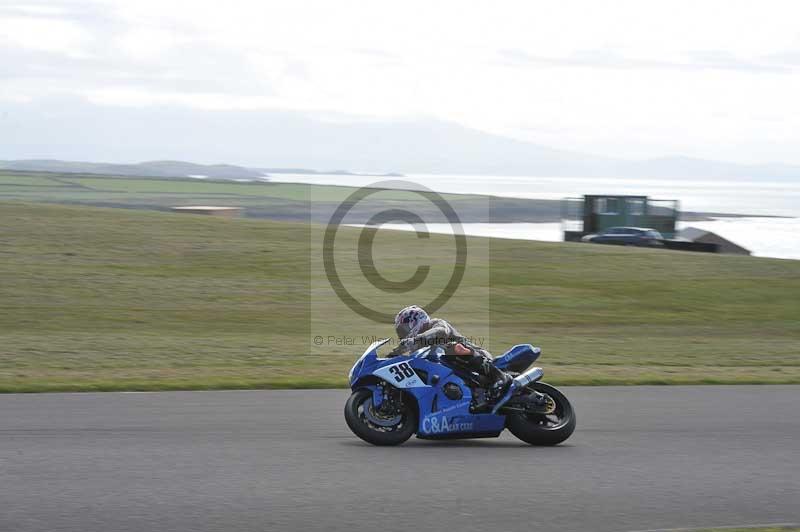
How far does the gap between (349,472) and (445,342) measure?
6.00 feet

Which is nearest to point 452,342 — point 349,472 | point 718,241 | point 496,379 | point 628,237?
point 496,379

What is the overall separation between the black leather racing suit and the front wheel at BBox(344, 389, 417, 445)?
2.04 ft

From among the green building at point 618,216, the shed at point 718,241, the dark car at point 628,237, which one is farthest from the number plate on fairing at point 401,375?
the green building at point 618,216

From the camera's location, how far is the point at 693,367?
696 inches

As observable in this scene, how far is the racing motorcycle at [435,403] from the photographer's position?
32.7 feet

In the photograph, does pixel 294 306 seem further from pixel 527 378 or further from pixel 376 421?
pixel 527 378

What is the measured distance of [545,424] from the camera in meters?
10.3

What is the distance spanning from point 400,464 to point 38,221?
3032 centimetres

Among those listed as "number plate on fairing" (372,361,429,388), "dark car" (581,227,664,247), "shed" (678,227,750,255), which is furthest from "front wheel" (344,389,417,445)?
"shed" (678,227,750,255)

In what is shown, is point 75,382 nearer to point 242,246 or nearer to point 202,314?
point 202,314

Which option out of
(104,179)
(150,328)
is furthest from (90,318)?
(104,179)

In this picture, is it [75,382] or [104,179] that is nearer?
[75,382]

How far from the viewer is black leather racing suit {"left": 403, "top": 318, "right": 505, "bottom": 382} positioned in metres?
9.91

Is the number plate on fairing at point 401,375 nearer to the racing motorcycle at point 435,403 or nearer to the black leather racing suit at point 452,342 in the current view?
the racing motorcycle at point 435,403
